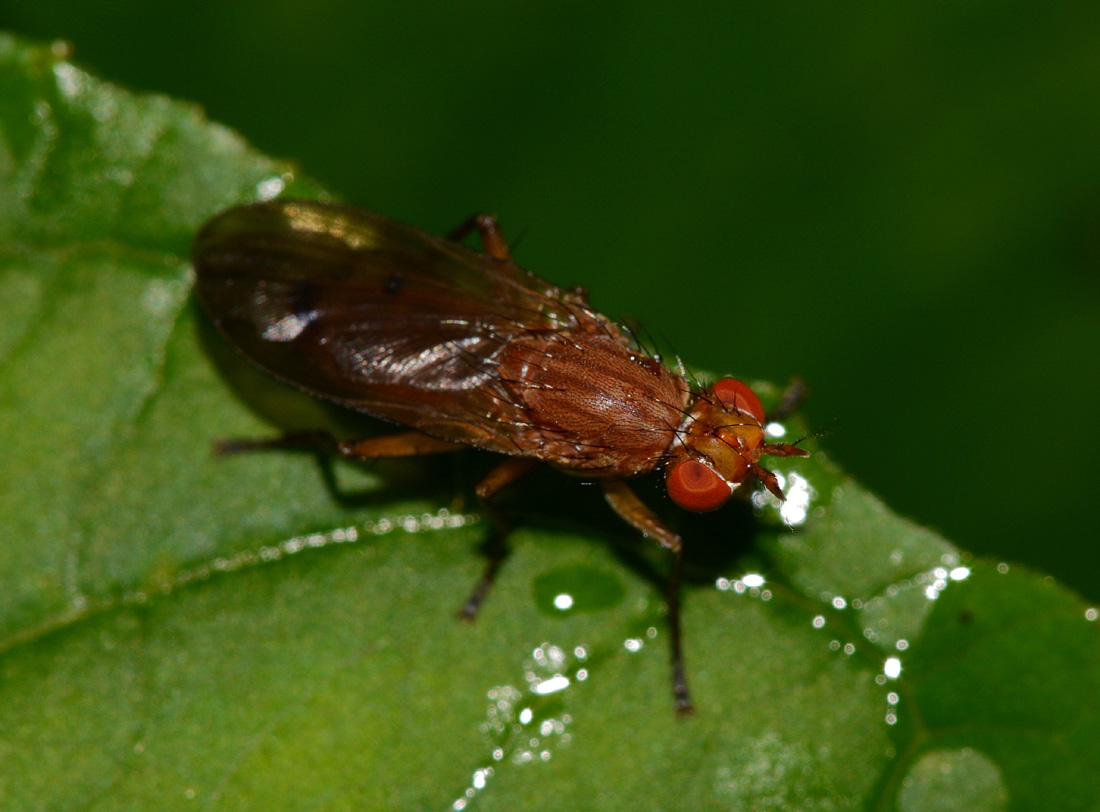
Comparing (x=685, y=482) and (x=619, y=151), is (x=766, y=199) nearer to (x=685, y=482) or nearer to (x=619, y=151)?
(x=619, y=151)

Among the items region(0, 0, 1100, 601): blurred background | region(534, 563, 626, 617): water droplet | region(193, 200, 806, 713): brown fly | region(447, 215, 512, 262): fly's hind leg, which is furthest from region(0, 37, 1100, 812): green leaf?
region(0, 0, 1100, 601): blurred background

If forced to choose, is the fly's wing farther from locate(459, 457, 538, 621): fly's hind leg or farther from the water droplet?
the water droplet

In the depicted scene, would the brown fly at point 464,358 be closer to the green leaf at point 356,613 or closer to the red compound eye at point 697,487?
the red compound eye at point 697,487

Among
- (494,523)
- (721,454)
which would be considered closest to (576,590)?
(494,523)

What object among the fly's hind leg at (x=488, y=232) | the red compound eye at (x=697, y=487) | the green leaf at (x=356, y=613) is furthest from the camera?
the fly's hind leg at (x=488, y=232)

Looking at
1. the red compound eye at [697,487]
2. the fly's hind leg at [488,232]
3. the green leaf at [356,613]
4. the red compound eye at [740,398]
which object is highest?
the red compound eye at [740,398]

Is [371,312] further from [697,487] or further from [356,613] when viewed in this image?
[697,487]

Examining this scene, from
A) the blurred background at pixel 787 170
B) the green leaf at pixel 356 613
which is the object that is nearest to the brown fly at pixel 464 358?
the green leaf at pixel 356 613
